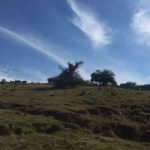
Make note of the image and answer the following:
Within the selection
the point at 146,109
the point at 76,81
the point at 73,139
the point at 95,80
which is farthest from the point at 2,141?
the point at 95,80

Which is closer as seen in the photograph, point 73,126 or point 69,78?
point 73,126

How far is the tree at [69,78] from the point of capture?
59244 mm

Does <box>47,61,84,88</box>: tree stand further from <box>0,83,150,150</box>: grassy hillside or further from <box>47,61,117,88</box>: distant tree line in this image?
<box>0,83,150,150</box>: grassy hillside

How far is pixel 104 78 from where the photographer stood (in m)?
69.7

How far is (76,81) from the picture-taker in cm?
6028

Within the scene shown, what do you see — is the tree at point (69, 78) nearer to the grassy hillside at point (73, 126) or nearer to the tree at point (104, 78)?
the tree at point (104, 78)

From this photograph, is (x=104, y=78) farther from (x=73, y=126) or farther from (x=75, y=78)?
(x=73, y=126)

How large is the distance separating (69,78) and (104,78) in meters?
11.8

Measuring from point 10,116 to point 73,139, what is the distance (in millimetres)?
7090

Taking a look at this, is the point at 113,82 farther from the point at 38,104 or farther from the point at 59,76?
the point at 38,104

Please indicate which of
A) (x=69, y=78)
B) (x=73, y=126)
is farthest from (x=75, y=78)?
(x=73, y=126)

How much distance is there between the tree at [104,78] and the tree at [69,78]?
23.0ft

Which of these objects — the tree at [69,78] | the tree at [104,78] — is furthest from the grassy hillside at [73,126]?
the tree at [104,78]

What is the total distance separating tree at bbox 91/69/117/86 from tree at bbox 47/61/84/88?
7.00 metres
